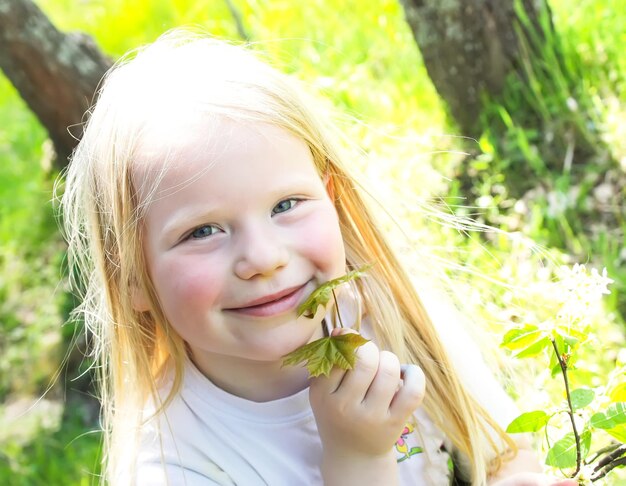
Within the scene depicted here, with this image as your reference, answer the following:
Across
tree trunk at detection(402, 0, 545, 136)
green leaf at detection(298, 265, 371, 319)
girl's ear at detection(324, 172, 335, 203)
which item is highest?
tree trunk at detection(402, 0, 545, 136)

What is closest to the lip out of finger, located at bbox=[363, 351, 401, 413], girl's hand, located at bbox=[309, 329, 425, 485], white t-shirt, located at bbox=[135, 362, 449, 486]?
girl's hand, located at bbox=[309, 329, 425, 485]

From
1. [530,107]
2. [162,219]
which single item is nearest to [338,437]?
[162,219]

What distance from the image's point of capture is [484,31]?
3.53 m

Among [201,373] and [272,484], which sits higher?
[201,373]

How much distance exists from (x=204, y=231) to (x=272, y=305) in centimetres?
18

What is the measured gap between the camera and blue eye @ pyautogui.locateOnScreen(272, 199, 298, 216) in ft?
5.17

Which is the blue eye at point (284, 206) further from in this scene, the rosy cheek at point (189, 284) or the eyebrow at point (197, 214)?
the rosy cheek at point (189, 284)

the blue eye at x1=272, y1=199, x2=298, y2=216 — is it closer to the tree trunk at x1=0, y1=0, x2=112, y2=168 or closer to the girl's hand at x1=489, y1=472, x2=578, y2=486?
the girl's hand at x1=489, y1=472, x2=578, y2=486

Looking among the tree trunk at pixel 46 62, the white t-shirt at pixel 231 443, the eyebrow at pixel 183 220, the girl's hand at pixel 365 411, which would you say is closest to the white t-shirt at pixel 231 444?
the white t-shirt at pixel 231 443

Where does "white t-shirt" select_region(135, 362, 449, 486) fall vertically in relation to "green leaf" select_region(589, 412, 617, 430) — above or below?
above

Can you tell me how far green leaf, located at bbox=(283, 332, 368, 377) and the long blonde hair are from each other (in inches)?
15.8

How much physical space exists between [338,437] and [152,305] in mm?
461

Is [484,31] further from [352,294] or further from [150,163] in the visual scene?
[150,163]

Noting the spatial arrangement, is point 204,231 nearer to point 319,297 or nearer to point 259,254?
point 259,254
